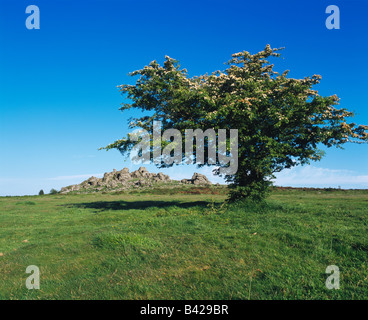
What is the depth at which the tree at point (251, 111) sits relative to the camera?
2139cm

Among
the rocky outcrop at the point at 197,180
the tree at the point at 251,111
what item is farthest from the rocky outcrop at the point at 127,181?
the tree at the point at 251,111

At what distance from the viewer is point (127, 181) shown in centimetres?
9881

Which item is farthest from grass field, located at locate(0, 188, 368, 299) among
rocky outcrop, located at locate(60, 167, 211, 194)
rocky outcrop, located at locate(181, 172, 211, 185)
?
rocky outcrop, located at locate(181, 172, 211, 185)

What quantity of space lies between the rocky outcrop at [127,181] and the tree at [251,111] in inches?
2456

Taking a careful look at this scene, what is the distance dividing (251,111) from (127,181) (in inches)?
3284

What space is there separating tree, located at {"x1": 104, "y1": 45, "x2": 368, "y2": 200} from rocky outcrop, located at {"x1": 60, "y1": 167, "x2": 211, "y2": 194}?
62390 millimetres

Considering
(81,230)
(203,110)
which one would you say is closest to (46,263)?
(81,230)

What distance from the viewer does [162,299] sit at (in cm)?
689

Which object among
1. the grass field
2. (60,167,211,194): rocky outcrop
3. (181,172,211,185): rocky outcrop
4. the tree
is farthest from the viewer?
(181,172,211,185): rocky outcrop

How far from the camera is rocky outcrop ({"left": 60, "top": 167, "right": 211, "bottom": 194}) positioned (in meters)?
89.4

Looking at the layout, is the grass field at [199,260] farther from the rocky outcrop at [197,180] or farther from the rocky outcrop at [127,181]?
the rocky outcrop at [197,180]

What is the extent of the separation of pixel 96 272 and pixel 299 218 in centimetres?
1171

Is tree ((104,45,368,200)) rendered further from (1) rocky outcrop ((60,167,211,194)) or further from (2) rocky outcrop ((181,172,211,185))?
A: (2) rocky outcrop ((181,172,211,185))
